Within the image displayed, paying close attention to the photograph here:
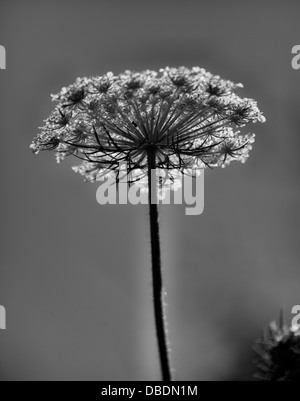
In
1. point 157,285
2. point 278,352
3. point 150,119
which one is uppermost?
point 150,119

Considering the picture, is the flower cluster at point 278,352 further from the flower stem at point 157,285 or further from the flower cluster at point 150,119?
the flower cluster at point 150,119

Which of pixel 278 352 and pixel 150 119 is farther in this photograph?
pixel 150 119

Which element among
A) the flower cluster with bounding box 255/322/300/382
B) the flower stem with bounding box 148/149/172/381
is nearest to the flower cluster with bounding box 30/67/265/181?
the flower stem with bounding box 148/149/172/381

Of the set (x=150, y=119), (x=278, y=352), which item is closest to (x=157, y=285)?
(x=278, y=352)

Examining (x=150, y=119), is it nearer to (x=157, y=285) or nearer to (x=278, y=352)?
(x=157, y=285)

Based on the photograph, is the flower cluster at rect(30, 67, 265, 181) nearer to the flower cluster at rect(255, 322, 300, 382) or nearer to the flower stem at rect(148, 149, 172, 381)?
the flower stem at rect(148, 149, 172, 381)

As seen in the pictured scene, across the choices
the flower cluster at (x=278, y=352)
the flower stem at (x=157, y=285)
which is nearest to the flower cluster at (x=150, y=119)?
the flower stem at (x=157, y=285)

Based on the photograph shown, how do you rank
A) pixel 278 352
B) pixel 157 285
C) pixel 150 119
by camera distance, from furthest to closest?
pixel 150 119 < pixel 278 352 < pixel 157 285
